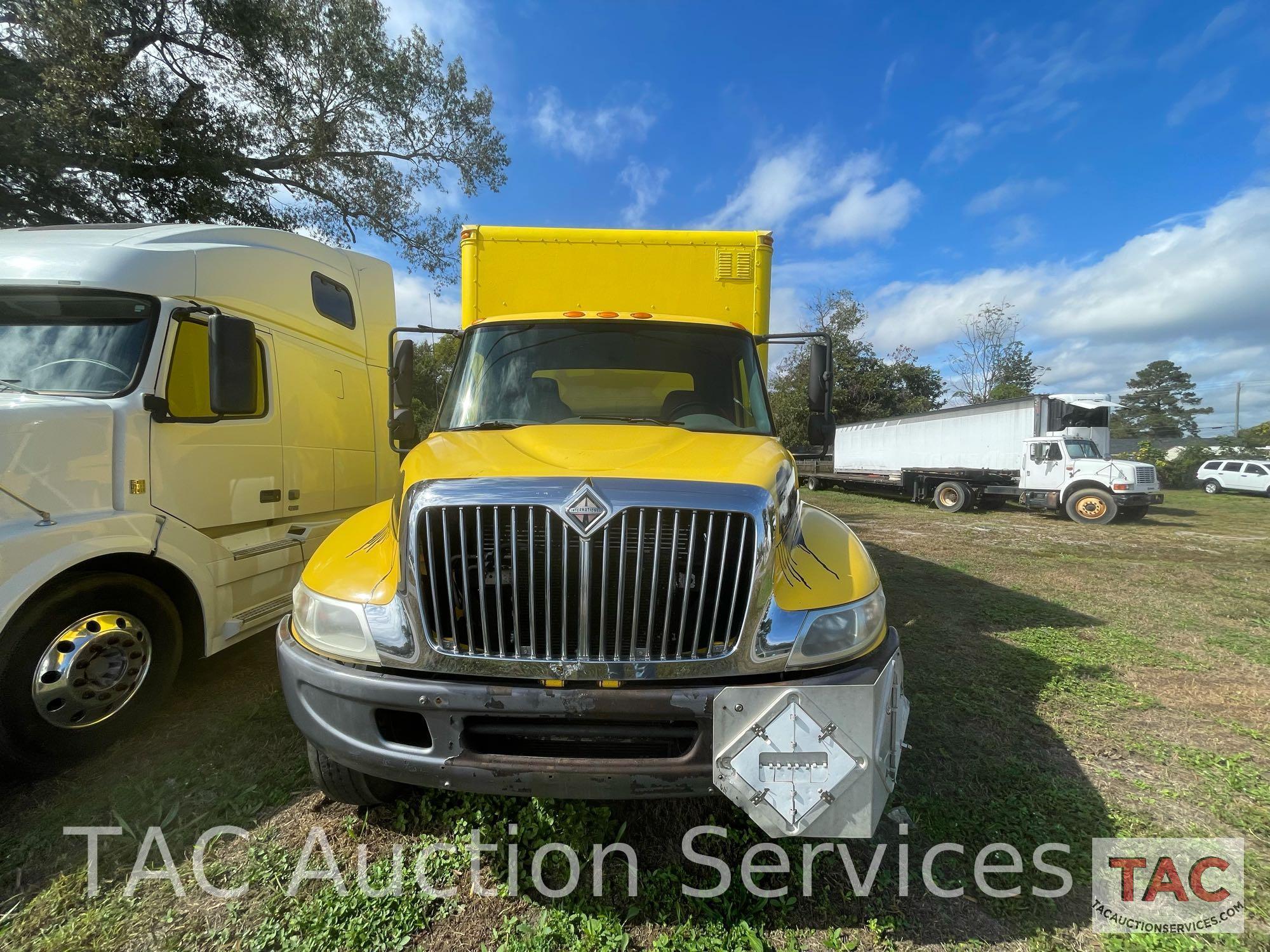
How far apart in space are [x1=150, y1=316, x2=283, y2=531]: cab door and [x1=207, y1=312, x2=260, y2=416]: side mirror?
19 cm

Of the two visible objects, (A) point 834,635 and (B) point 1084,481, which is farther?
(B) point 1084,481

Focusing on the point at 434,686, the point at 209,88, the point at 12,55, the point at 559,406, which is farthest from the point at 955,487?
the point at 12,55

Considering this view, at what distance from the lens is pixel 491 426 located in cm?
289

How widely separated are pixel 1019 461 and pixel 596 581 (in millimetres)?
18187

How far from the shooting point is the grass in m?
2.03

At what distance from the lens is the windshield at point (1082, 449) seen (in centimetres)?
1519

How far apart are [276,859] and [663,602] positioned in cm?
193

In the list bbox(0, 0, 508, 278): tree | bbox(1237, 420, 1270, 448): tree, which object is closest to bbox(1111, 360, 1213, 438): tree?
bbox(1237, 420, 1270, 448): tree

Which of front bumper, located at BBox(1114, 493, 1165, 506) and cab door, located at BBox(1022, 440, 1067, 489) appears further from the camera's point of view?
cab door, located at BBox(1022, 440, 1067, 489)

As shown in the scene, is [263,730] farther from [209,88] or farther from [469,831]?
[209,88]

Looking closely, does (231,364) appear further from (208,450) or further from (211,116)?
(211,116)

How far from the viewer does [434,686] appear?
1.99 m

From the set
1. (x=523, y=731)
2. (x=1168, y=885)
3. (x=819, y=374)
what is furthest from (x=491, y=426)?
(x=1168, y=885)

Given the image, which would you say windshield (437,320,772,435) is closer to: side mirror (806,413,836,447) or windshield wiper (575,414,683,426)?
windshield wiper (575,414,683,426)
